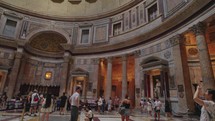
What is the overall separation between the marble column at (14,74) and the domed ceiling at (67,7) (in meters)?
6.80

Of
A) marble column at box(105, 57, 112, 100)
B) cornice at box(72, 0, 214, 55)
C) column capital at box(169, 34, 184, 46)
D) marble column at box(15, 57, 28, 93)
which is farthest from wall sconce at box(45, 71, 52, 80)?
column capital at box(169, 34, 184, 46)

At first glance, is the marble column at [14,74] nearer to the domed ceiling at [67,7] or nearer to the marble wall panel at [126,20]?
the domed ceiling at [67,7]

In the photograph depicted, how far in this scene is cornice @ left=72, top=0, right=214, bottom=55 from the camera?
8914 mm

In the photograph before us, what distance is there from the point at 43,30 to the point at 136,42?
1296cm

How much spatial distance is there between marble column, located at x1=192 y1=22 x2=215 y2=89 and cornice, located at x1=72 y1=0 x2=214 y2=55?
1078 mm

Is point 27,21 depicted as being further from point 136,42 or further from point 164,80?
point 164,80

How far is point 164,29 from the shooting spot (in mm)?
11727

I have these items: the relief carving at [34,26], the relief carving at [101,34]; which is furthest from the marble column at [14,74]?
the relief carving at [101,34]

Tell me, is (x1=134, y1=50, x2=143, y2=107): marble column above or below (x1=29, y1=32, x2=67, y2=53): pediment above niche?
below

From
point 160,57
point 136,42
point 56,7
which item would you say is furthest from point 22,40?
point 160,57

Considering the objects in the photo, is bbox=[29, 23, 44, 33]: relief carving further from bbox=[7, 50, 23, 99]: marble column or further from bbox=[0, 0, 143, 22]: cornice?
bbox=[7, 50, 23, 99]: marble column

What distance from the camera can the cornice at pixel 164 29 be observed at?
891 centimetres

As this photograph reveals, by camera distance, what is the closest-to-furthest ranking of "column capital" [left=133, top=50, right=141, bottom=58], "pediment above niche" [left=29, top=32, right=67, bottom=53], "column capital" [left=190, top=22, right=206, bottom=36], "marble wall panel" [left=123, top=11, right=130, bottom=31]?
"column capital" [left=190, top=22, right=206, bottom=36], "column capital" [left=133, top=50, right=141, bottom=58], "marble wall panel" [left=123, top=11, right=130, bottom=31], "pediment above niche" [left=29, top=32, right=67, bottom=53]

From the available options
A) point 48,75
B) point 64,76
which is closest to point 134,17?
point 64,76
